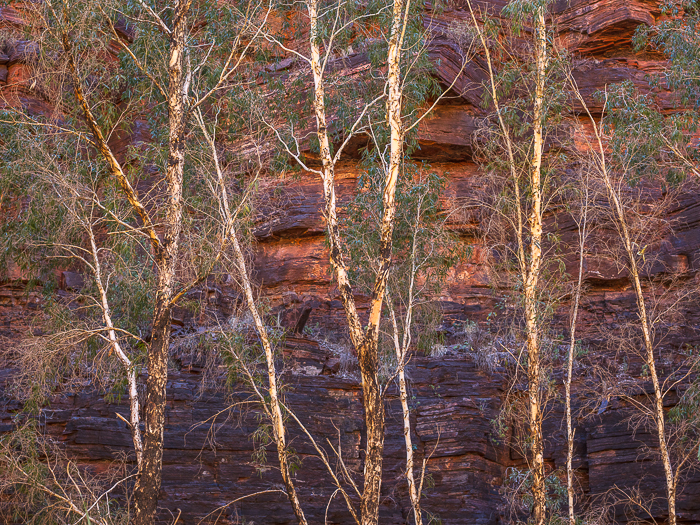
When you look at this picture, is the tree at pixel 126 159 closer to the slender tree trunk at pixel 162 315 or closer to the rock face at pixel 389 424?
the slender tree trunk at pixel 162 315

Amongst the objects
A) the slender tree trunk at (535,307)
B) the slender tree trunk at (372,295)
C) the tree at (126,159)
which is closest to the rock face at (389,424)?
the tree at (126,159)

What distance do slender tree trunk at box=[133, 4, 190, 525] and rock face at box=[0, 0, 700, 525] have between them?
1.87 metres

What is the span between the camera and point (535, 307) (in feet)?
35.0

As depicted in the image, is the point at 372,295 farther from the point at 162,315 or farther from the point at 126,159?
the point at 126,159

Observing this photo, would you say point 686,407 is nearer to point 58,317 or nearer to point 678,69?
point 678,69

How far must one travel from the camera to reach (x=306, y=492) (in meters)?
12.8

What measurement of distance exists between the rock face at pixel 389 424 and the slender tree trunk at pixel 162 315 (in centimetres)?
Answer: 187

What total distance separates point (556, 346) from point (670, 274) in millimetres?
4244

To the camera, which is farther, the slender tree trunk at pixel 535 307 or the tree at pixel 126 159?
the slender tree trunk at pixel 535 307

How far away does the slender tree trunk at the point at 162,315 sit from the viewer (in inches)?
306

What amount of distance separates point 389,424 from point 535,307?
479 cm

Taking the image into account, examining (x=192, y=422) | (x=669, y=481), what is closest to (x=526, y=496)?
(x=669, y=481)

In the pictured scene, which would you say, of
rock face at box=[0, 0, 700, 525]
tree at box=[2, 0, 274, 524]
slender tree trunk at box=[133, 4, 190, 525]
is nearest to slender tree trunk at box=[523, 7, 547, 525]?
rock face at box=[0, 0, 700, 525]

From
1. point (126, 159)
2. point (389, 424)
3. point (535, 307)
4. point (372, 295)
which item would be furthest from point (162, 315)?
point (389, 424)
